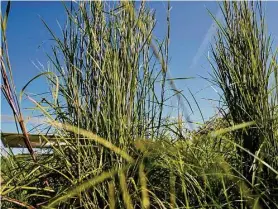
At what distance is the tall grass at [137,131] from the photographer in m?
1.28

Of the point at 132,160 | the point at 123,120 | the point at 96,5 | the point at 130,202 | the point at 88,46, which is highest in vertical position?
the point at 96,5

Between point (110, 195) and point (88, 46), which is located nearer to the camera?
point (110, 195)

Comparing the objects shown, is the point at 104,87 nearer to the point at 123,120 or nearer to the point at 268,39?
the point at 123,120

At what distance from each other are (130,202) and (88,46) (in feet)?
1.56

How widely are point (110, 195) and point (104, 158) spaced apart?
12 centimetres

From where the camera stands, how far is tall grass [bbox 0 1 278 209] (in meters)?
1.28

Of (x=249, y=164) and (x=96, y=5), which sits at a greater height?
(x=96, y=5)

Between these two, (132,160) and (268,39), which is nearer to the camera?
(132,160)

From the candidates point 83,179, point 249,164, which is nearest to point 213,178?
point 249,164

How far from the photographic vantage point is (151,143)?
1.34m

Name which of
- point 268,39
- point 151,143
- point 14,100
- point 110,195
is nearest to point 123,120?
point 151,143

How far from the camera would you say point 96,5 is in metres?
1.46

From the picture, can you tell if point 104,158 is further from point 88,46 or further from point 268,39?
point 268,39

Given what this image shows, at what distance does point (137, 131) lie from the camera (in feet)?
4.58
